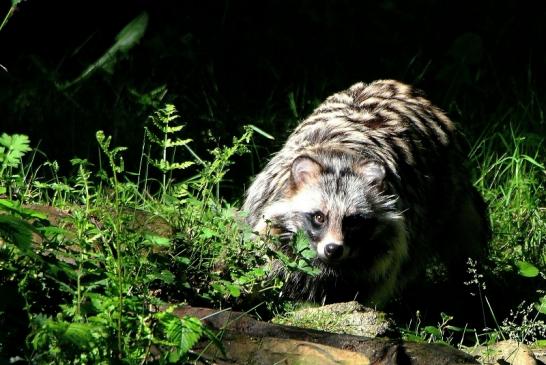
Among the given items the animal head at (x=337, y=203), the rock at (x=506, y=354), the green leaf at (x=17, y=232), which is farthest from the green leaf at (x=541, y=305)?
the green leaf at (x=17, y=232)

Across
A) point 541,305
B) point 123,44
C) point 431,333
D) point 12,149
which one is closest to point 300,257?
point 431,333

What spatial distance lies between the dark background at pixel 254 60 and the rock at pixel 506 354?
260cm

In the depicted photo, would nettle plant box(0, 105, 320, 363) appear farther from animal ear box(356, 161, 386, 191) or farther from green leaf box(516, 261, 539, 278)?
green leaf box(516, 261, 539, 278)

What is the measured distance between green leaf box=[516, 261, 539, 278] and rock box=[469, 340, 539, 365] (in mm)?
1012

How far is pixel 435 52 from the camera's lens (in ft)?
31.4

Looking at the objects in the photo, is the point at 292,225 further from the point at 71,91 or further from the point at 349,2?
the point at 349,2

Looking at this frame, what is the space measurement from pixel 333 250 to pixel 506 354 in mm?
1035

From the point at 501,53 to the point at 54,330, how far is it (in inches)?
265

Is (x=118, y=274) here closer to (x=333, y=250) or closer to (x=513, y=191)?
(x=333, y=250)

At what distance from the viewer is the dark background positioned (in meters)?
8.00

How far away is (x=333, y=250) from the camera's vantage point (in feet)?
18.1

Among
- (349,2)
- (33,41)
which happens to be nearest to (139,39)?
(33,41)

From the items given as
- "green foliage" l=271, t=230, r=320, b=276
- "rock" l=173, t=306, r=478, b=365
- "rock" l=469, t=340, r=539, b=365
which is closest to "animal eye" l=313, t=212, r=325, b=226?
"green foliage" l=271, t=230, r=320, b=276

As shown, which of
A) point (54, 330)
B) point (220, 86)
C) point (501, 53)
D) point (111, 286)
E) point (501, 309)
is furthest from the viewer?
point (501, 53)
